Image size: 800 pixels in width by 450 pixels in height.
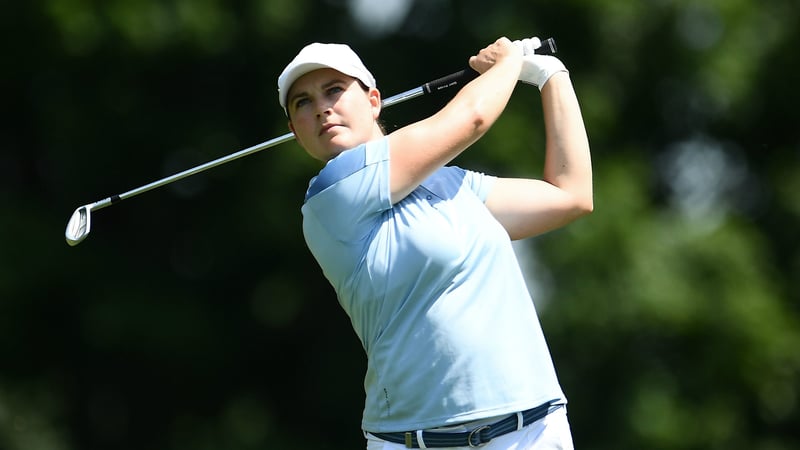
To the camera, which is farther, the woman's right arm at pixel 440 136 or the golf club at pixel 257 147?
the golf club at pixel 257 147

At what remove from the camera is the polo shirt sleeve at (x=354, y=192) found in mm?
2723

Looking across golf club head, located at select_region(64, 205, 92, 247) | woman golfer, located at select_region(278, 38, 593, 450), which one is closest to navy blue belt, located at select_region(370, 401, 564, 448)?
woman golfer, located at select_region(278, 38, 593, 450)

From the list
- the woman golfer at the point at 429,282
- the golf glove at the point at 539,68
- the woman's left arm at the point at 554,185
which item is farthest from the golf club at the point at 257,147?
the woman golfer at the point at 429,282

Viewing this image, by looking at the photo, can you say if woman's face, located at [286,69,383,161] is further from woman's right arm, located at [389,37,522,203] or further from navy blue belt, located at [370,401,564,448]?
navy blue belt, located at [370,401,564,448]

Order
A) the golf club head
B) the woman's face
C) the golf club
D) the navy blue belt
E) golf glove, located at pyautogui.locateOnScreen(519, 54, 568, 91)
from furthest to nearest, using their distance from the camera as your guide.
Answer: the golf club head
the golf club
golf glove, located at pyautogui.locateOnScreen(519, 54, 568, 91)
the woman's face
the navy blue belt

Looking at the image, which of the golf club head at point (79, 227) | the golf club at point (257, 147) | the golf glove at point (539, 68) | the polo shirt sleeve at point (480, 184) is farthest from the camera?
the golf club head at point (79, 227)

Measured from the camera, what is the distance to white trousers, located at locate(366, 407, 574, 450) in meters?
2.68

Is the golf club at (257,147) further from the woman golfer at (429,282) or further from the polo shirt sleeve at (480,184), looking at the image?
the woman golfer at (429,282)

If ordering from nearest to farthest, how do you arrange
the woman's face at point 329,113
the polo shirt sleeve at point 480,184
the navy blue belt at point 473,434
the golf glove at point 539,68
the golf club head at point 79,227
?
the navy blue belt at point 473,434, the woman's face at point 329,113, the polo shirt sleeve at point 480,184, the golf glove at point 539,68, the golf club head at point 79,227

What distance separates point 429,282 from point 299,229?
6.29 m

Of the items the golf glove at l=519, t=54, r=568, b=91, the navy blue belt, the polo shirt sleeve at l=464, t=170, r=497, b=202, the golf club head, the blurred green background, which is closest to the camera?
the navy blue belt

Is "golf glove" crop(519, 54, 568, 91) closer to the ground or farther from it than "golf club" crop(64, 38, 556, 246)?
closer to the ground

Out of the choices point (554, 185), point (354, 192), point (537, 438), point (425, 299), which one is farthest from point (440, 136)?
point (537, 438)

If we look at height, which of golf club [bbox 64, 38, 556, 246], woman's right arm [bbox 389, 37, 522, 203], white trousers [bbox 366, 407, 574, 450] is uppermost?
golf club [bbox 64, 38, 556, 246]
